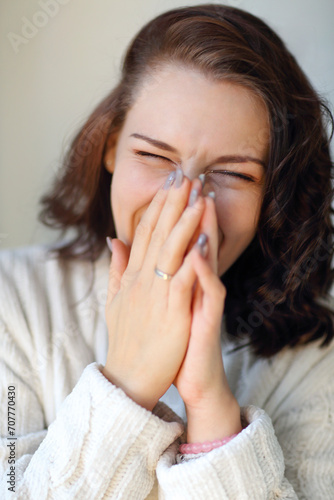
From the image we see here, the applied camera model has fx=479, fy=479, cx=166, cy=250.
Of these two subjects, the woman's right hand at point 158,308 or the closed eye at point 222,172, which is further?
the closed eye at point 222,172

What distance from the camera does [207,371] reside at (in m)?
0.90

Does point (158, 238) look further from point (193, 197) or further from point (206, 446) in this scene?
point (206, 446)

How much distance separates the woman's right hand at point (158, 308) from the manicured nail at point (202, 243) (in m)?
0.02

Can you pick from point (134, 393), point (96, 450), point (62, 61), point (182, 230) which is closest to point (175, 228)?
point (182, 230)

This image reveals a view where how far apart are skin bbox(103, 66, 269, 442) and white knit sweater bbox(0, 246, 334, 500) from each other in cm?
6

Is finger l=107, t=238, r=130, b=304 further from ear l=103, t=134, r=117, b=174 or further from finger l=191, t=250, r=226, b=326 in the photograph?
ear l=103, t=134, r=117, b=174

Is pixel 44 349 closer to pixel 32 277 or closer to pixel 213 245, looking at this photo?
pixel 32 277

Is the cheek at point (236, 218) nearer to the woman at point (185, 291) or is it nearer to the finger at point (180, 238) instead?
the woman at point (185, 291)

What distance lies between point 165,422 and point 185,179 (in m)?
0.46

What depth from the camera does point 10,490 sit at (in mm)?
863

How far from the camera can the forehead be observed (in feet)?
3.39

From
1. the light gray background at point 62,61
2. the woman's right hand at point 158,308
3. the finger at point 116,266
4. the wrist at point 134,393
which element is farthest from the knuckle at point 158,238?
the light gray background at point 62,61

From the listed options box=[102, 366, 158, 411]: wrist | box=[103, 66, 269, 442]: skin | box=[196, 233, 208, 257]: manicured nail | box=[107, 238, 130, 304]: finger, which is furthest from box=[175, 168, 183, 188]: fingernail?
box=[102, 366, 158, 411]: wrist

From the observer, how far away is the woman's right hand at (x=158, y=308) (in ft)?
2.86
